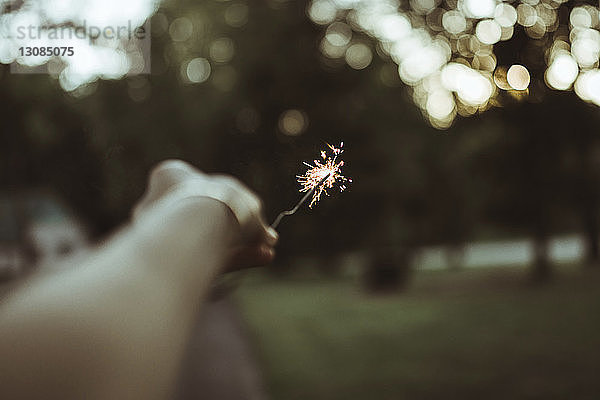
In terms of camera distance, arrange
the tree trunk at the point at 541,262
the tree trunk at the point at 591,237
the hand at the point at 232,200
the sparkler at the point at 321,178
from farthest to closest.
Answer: the tree trunk at the point at 541,262 → the tree trunk at the point at 591,237 → the sparkler at the point at 321,178 → the hand at the point at 232,200

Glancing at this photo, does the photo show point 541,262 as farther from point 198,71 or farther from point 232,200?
point 232,200

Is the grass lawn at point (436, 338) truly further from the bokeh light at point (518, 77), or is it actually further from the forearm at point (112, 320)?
the forearm at point (112, 320)

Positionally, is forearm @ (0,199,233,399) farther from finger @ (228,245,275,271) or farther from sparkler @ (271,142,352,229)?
sparkler @ (271,142,352,229)

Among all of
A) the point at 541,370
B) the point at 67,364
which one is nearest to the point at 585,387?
the point at 541,370

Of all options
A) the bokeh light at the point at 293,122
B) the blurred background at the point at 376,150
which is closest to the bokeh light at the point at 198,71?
the blurred background at the point at 376,150

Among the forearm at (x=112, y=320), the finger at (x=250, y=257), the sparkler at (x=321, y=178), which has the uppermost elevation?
the sparkler at (x=321, y=178)

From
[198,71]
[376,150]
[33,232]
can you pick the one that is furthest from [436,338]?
[33,232]
